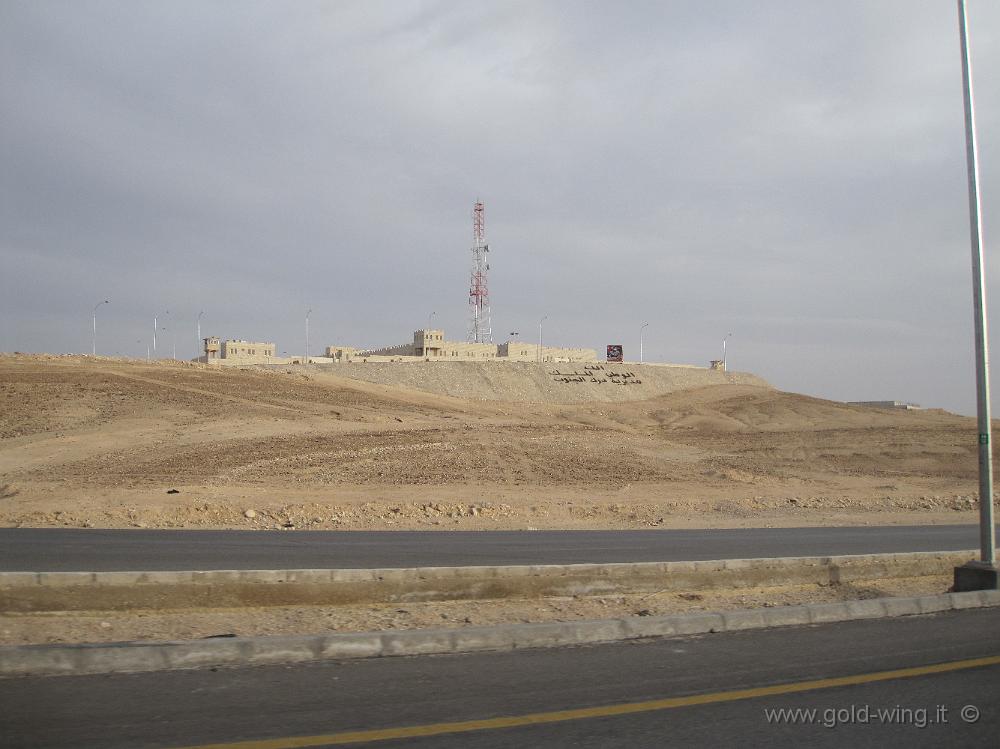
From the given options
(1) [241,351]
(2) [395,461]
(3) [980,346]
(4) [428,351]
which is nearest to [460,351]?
(4) [428,351]

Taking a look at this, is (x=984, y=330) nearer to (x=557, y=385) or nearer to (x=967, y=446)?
(x=967, y=446)

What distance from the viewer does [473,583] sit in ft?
32.5

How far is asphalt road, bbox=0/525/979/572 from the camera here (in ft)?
40.9

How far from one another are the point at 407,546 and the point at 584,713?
9617 millimetres

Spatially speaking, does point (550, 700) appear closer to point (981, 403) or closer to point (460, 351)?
point (981, 403)

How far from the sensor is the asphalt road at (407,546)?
12.5 metres

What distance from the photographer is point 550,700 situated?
6.11 m

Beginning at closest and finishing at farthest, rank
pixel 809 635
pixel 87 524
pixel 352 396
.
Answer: pixel 809 635 < pixel 87 524 < pixel 352 396

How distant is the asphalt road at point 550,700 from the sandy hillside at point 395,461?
14381 mm

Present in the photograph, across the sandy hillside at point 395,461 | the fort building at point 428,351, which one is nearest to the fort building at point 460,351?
the fort building at point 428,351

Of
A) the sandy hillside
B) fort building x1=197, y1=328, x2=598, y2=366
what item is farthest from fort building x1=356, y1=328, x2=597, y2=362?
the sandy hillside

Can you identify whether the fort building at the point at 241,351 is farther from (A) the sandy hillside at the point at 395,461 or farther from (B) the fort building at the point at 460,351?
Answer: (A) the sandy hillside at the point at 395,461

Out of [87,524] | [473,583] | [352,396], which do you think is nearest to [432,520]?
[87,524]

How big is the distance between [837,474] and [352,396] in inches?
1103
